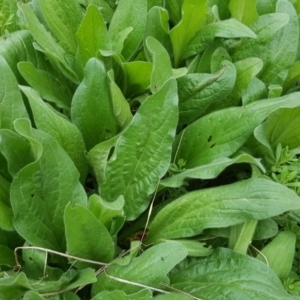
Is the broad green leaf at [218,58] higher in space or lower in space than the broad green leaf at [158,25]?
lower

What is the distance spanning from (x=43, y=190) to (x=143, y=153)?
0.79 feet

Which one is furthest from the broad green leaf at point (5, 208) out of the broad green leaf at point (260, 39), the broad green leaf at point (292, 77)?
the broad green leaf at point (292, 77)

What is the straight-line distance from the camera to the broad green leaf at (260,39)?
133cm

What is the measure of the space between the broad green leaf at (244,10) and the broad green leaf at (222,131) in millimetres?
367

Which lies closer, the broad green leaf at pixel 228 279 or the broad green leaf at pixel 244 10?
the broad green leaf at pixel 228 279

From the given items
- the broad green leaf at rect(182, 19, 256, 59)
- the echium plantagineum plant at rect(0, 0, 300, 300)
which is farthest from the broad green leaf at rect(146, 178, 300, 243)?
the broad green leaf at rect(182, 19, 256, 59)

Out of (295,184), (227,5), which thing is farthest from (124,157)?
(227,5)

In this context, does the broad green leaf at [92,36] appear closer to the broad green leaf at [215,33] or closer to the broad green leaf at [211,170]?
the broad green leaf at [215,33]

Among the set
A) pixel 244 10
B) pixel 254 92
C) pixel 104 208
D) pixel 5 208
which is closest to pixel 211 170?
pixel 104 208

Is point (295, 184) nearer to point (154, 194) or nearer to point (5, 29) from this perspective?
point (154, 194)

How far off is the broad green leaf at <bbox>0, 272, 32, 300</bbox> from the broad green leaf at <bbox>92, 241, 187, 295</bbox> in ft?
0.54

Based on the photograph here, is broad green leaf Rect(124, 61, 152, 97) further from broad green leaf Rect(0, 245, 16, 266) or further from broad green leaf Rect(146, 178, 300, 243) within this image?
broad green leaf Rect(0, 245, 16, 266)

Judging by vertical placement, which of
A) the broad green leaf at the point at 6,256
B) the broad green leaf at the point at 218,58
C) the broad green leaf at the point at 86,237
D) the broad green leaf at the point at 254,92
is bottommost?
the broad green leaf at the point at 6,256

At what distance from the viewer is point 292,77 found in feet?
4.61
